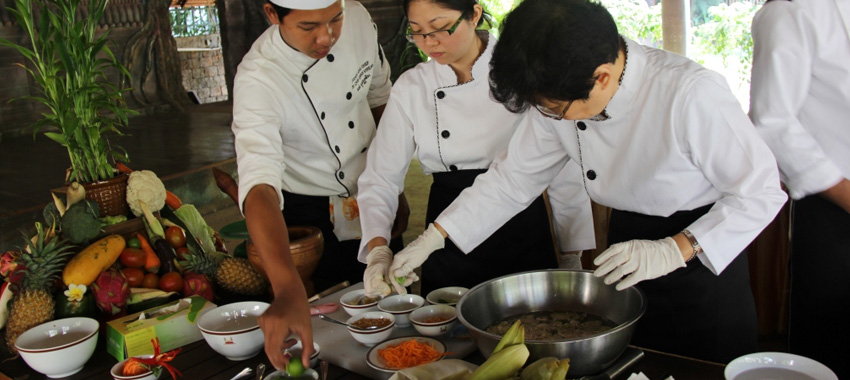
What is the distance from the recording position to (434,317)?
1842mm

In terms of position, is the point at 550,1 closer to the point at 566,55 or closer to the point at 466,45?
the point at 566,55

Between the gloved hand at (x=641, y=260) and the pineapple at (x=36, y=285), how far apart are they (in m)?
1.55

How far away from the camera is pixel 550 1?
160 centimetres

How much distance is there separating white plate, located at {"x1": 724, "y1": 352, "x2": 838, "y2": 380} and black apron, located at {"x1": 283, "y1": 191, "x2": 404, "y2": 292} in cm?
154

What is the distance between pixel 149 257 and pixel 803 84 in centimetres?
208

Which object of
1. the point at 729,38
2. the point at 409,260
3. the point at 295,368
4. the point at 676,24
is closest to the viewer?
the point at 295,368

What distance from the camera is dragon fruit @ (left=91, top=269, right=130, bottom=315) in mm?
2100

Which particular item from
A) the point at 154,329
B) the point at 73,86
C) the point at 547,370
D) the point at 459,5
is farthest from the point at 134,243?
the point at 547,370

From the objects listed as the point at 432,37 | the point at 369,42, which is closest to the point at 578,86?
the point at 432,37

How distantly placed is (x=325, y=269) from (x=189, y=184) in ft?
13.0

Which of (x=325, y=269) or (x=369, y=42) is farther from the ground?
(x=369, y=42)

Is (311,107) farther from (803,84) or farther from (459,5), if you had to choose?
(803,84)

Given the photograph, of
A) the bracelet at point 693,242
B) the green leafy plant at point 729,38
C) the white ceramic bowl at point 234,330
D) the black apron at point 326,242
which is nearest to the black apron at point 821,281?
the bracelet at point 693,242

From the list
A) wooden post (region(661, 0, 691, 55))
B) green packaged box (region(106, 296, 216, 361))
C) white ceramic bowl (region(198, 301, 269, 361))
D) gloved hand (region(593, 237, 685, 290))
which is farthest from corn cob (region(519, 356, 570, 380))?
wooden post (region(661, 0, 691, 55))
